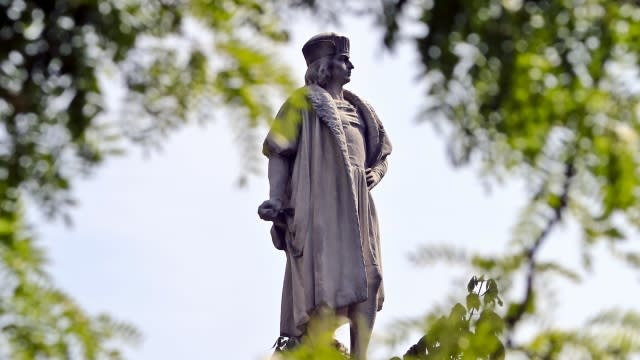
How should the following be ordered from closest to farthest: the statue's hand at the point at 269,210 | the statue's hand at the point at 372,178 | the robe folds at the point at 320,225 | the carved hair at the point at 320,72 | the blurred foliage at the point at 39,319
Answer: the blurred foliage at the point at 39,319
the robe folds at the point at 320,225
the statue's hand at the point at 269,210
the statue's hand at the point at 372,178
the carved hair at the point at 320,72

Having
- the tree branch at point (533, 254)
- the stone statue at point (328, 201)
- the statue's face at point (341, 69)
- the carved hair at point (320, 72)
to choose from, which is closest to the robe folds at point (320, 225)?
the stone statue at point (328, 201)

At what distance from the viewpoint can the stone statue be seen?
999 centimetres

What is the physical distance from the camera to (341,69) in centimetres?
1083

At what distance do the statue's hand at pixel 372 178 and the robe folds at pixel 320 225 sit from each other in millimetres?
64

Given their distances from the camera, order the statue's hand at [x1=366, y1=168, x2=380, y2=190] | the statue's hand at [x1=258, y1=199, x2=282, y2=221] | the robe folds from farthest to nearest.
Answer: the statue's hand at [x1=366, y1=168, x2=380, y2=190]
the statue's hand at [x1=258, y1=199, x2=282, y2=221]
the robe folds

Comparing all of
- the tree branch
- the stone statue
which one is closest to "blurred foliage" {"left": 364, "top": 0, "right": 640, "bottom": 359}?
the tree branch

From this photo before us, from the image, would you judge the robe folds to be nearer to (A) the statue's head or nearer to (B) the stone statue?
(B) the stone statue

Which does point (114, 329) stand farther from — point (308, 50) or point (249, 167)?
point (308, 50)

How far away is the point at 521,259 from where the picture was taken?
137 inches

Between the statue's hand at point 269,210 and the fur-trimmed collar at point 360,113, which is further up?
the fur-trimmed collar at point 360,113

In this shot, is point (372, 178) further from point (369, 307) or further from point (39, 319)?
point (39, 319)

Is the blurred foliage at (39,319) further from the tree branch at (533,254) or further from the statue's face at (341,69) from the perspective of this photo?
the statue's face at (341,69)

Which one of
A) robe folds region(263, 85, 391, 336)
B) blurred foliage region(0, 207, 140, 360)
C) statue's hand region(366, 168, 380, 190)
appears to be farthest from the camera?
statue's hand region(366, 168, 380, 190)

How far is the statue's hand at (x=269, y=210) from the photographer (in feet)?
33.7
